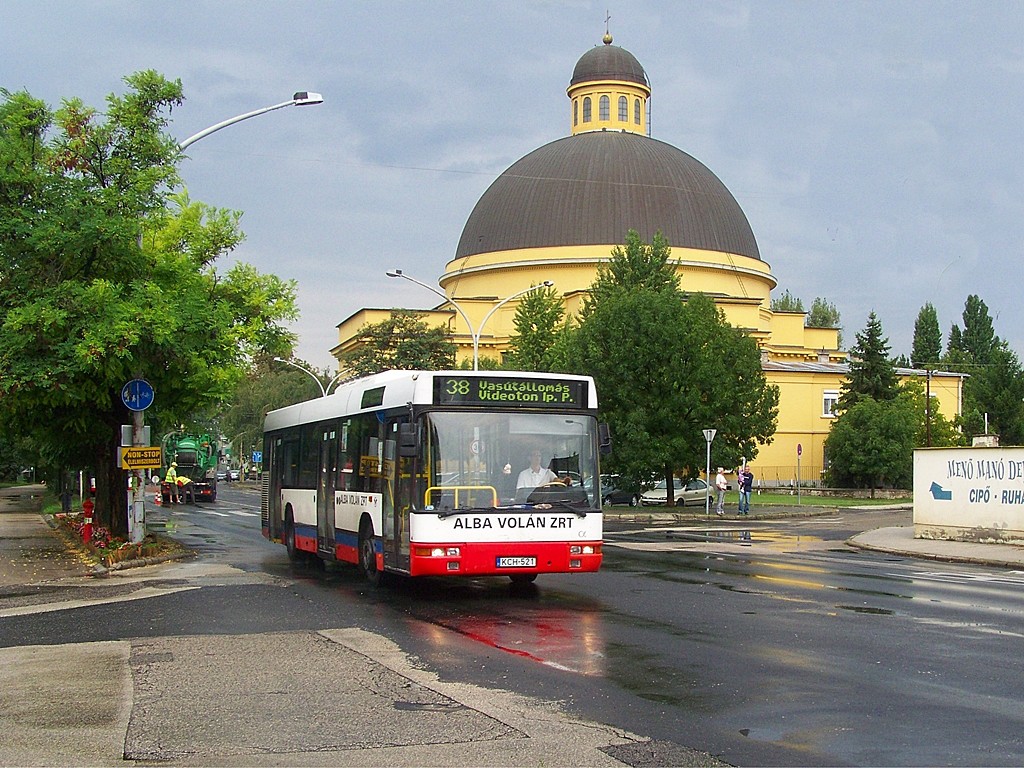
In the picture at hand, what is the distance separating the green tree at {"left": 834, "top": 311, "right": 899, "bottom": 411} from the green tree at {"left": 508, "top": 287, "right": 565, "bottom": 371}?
16799 millimetres

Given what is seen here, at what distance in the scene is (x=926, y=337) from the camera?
124312 millimetres

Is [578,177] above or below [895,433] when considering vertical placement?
above

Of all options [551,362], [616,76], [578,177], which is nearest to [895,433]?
[551,362]

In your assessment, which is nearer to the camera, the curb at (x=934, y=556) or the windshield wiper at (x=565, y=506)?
the windshield wiper at (x=565, y=506)

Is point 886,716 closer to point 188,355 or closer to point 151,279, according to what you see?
point 188,355

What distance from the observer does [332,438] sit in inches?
773

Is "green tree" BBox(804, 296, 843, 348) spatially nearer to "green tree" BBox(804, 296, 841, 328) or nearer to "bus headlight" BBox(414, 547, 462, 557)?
"green tree" BBox(804, 296, 841, 328)

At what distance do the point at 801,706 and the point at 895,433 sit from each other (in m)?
53.6

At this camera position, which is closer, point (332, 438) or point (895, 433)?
point (332, 438)

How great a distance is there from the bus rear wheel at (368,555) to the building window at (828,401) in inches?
2324

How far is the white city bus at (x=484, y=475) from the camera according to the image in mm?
14961

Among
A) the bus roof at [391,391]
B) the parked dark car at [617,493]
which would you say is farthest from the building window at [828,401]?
the bus roof at [391,391]

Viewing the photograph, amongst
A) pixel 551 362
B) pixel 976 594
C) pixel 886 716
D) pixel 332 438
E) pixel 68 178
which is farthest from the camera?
pixel 551 362

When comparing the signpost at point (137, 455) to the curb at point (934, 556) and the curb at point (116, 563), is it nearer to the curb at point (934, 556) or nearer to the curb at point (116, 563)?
the curb at point (116, 563)
